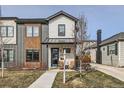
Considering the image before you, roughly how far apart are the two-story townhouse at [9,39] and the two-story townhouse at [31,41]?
775 millimetres

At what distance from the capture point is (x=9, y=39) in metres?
32.8

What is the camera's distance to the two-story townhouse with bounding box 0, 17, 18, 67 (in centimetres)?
3256

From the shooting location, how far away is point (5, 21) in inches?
1283

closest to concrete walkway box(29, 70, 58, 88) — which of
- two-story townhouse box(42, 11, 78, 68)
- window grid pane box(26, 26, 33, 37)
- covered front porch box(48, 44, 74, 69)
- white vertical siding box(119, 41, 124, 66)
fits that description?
covered front porch box(48, 44, 74, 69)

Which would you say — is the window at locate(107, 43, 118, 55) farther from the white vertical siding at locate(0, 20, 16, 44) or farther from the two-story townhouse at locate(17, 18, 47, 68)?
the white vertical siding at locate(0, 20, 16, 44)

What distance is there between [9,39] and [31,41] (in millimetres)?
2778

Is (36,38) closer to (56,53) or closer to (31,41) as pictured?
(31,41)

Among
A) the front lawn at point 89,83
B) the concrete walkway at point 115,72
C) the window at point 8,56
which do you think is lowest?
the front lawn at point 89,83

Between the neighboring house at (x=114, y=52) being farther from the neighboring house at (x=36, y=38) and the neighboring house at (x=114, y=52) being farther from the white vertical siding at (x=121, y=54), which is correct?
the neighboring house at (x=36, y=38)

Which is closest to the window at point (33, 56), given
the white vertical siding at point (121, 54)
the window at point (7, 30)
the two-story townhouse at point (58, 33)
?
the two-story townhouse at point (58, 33)

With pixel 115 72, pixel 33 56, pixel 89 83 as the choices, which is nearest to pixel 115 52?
pixel 115 72

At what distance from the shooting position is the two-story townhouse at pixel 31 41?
1265 inches
